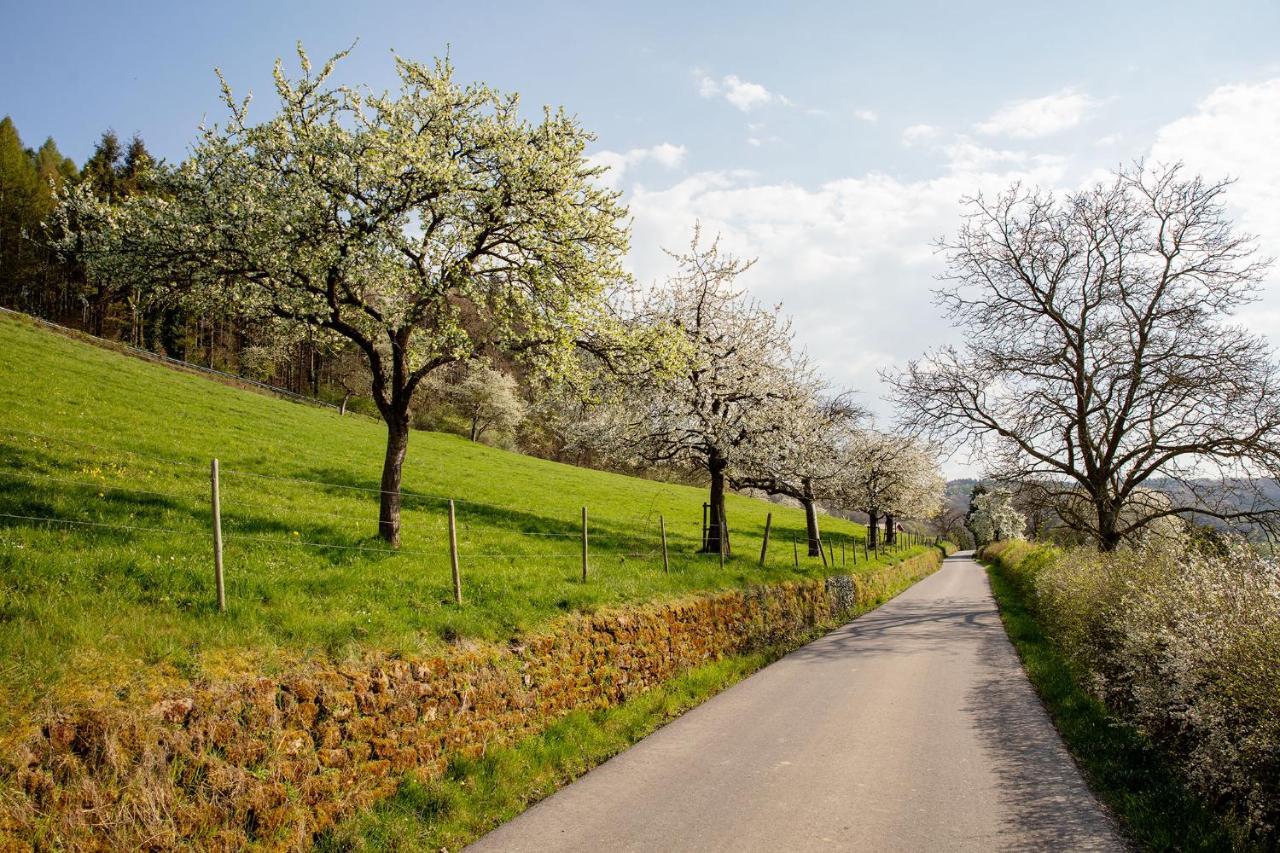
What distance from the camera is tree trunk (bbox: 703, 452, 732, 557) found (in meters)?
21.0

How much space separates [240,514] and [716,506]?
535 inches

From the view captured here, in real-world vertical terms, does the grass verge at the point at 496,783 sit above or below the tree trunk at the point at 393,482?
below

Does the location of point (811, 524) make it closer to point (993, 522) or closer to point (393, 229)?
point (393, 229)

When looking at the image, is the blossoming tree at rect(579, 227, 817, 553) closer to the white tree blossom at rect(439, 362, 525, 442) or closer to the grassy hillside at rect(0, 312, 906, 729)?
the grassy hillside at rect(0, 312, 906, 729)

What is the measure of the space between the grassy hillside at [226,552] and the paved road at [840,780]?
2.46m

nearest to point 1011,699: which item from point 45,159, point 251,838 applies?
point 251,838

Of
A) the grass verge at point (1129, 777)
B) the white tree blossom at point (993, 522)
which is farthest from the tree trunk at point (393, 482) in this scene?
the white tree blossom at point (993, 522)

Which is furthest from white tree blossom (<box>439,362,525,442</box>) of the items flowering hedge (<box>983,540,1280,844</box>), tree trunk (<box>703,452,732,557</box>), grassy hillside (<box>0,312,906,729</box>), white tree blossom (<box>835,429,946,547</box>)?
flowering hedge (<box>983,540,1280,844</box>)

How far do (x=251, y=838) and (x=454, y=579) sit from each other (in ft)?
14.2

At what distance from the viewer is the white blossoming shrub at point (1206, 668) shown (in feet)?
18.6

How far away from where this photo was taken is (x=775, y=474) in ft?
78.4

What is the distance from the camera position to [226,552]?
9414mm

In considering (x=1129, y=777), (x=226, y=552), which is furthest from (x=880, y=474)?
(x=226, y=552)

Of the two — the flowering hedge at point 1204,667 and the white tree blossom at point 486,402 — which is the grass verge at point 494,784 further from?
the white tree blossom at point 486,402
